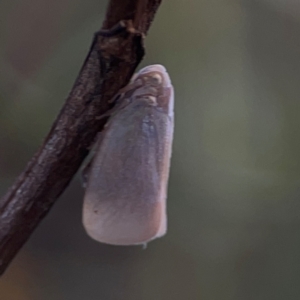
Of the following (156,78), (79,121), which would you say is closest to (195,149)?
(156,78)

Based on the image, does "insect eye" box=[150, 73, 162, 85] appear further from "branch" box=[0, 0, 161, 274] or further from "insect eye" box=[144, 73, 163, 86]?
"branch" box=[0, 0, 161, 274]

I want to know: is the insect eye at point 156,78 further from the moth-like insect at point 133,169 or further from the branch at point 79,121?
the branch at point 79,121


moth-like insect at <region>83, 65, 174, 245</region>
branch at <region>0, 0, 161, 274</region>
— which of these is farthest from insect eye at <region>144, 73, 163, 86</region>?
branch at <region>0, 0, 161, 274</region>

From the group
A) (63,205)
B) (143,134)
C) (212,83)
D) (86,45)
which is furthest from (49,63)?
(143,134)

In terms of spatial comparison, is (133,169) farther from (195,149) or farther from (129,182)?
(195,149)

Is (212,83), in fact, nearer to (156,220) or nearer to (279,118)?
(279,118)

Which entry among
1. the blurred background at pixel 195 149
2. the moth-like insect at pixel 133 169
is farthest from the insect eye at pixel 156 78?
the blurred background at pixel 195 149

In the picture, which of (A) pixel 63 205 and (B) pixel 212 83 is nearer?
(A) pixel 63 205
